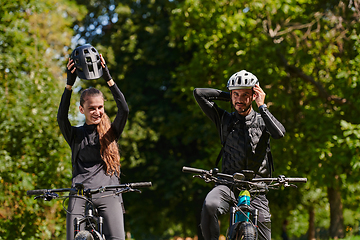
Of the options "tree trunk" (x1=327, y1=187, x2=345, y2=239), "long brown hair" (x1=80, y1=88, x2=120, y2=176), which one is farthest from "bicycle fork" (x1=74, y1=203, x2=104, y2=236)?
"tree trunk" (x1=327, y1=187, x2=345, y2=239)

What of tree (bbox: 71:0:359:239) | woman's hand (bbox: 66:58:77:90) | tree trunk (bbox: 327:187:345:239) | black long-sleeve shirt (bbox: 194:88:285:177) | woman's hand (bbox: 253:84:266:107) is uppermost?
tree (bbox: 71:0:359:239)

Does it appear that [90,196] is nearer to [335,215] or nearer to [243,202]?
[243,202]

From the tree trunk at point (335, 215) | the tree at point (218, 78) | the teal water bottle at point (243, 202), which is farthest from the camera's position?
the tree trunk at point (335, 215)

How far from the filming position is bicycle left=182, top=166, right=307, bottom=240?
4.24 meters

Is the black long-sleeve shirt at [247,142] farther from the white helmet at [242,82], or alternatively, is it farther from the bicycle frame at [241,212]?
the bicycle frame at [241,212]

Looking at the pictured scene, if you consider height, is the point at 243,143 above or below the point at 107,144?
below

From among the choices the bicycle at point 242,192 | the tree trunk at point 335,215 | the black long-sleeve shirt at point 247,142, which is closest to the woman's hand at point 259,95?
the black long-sleeve shirt at point 247,142

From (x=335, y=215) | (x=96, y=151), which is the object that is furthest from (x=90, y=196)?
(x=335, y=215)

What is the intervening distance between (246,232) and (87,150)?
1.79m

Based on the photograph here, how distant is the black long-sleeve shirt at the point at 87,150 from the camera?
4711 mm

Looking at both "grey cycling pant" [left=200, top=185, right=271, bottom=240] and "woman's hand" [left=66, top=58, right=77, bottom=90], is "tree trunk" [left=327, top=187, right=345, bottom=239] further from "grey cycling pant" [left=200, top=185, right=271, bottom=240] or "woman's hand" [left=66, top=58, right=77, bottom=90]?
"woman's hand" [left=66, top=58, right=77, bottom=90]

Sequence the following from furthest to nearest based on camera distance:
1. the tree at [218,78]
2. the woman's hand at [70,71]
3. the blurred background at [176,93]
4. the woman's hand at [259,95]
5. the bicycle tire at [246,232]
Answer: the tree at [218,78] → the blurred background at [176,93] → the woman's hand at [259,95] → the woman's hand at [70,71] → the bicycle tire at [246,232]

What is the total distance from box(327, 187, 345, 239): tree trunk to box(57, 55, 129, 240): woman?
12989 millimetres

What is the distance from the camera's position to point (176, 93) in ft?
67.1
